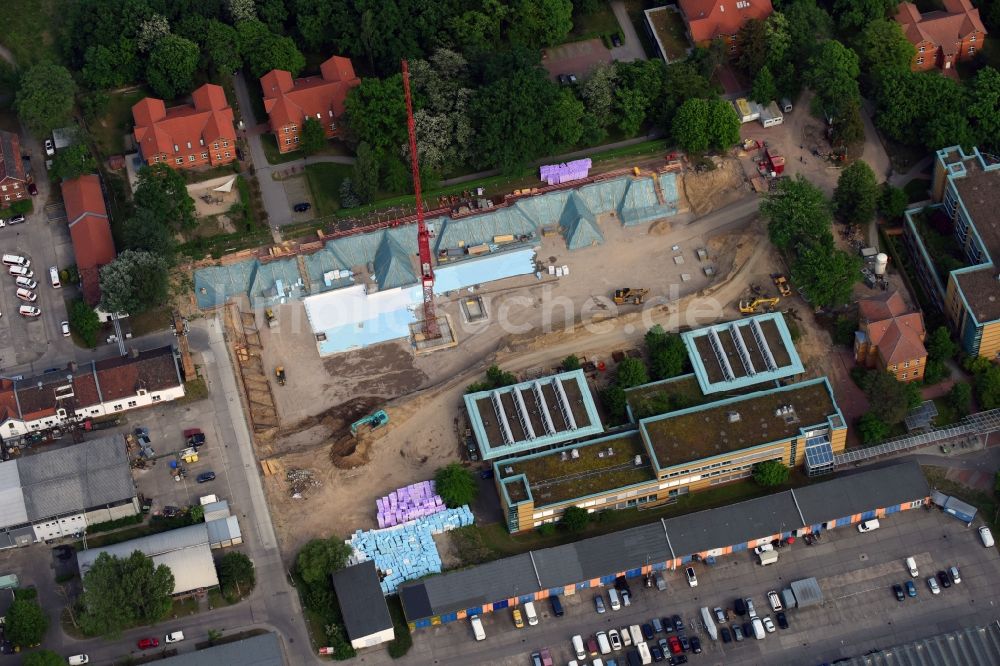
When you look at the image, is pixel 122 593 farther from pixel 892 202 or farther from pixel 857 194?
pixel 892 202

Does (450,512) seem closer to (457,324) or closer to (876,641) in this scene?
(457,324)

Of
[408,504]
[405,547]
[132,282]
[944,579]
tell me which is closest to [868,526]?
[944,579]

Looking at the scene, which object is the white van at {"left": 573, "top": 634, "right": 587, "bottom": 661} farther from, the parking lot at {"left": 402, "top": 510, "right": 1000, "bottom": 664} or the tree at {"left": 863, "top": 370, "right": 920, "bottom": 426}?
the tree at {"left": 863, "top": 370, "right": 920, "bottom": 426}

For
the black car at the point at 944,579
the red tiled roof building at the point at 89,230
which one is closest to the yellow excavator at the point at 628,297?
the black car at the point at 944,579

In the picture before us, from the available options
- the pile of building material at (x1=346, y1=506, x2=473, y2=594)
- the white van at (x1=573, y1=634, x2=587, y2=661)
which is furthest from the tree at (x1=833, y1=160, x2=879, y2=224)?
the white van at (x1=573, y1=634, x2=587, y2=661)

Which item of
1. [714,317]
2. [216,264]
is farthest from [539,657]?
[216,264]
